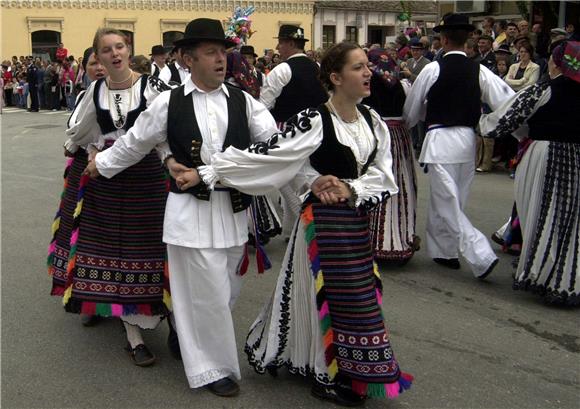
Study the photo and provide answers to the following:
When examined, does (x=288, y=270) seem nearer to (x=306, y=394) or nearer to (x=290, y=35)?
(x=306, y=394)

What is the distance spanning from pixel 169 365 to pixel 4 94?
25699 mm

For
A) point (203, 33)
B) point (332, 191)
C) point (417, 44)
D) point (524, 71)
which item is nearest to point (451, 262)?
point (332, 191)

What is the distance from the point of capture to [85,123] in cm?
437

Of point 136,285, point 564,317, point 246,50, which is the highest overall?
point 246,50

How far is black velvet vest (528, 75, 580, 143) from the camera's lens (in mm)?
4879

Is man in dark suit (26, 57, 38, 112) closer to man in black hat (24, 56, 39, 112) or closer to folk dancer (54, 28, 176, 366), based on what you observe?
man in black hat (24, 56, 39, 112)

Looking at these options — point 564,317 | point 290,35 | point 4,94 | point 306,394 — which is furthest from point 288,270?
point 4,94

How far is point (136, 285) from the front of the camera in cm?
420

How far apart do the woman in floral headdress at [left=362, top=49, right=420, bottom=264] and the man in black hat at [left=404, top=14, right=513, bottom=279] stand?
0.14 metres

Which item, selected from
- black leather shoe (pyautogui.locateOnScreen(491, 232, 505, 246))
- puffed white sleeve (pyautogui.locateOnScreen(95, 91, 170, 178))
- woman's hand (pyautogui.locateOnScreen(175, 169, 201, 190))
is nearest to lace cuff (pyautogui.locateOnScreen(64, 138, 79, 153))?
puffed white sleeve (pyautogui.locateOnScreen(95, 91, 170, 178))

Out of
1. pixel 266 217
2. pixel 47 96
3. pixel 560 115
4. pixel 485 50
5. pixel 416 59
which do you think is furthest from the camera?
pixel 47 96

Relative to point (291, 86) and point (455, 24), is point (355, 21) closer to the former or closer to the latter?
point (291, 86)

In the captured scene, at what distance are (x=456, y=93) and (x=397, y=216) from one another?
3.69 ft

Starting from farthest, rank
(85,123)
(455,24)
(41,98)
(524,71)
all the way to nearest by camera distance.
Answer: (41,98), (524,71), (455,24), (85,123)
